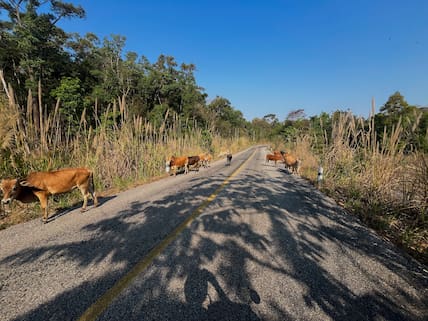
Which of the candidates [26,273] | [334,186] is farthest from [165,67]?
[26,273]

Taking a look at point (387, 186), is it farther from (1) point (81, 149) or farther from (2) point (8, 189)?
(1) point (81, 149)

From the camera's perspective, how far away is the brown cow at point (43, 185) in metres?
3.47

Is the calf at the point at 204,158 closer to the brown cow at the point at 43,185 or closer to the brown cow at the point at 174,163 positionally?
the brown cow at the point at 174,163

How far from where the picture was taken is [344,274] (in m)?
2.46

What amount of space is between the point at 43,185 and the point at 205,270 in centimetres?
382

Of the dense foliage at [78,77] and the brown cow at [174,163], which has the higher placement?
the dense foliage at [78,77]

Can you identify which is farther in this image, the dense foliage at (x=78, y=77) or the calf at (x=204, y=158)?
the calf at (x=204, y=158)

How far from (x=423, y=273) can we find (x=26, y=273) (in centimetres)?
509

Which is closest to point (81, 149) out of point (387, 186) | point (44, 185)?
point (44, 185)

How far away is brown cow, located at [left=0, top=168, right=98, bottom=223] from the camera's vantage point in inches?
137

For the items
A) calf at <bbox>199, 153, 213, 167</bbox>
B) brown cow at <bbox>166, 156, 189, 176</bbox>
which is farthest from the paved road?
calf at <bbox>199, 153, 213, 167</bbox>

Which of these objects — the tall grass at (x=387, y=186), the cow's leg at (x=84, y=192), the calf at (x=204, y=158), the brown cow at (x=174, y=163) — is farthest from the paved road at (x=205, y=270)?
the calf at (x=204, y=158)

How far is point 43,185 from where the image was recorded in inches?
157

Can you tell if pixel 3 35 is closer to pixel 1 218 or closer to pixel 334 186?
pixel 1 218
